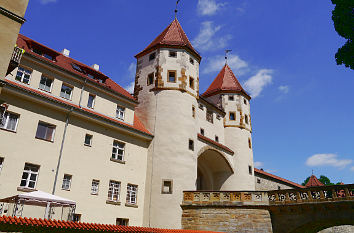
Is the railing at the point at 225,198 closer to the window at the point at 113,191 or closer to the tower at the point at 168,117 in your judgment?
the tower at the point at 168,117

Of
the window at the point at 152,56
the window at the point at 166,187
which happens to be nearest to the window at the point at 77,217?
the window at the point at 166,187

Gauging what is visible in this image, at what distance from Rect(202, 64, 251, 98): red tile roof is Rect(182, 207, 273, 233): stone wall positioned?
16.8m

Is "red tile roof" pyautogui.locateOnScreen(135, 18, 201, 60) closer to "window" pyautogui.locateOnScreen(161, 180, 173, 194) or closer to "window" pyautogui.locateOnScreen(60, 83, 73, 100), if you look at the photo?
"window" pyautogui.locateOnScreen(60, 83, 73, 100)

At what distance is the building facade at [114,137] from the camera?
16812mm

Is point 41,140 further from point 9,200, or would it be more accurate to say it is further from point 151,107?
point 151,107

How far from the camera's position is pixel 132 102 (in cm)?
2425

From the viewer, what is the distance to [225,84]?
3553 centimetres

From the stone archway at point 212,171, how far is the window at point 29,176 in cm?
1716

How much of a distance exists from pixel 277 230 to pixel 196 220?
5.67 m

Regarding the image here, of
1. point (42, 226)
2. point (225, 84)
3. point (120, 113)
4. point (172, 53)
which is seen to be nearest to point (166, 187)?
point (120, 113)

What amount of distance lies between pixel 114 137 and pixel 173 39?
12075 millimetres

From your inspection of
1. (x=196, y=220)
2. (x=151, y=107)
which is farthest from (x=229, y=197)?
(x=151, y=107)

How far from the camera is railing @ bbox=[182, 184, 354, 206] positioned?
1869 centimetres

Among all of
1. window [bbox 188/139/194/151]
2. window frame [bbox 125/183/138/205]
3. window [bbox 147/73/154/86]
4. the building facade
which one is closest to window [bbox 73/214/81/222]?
the building facade
